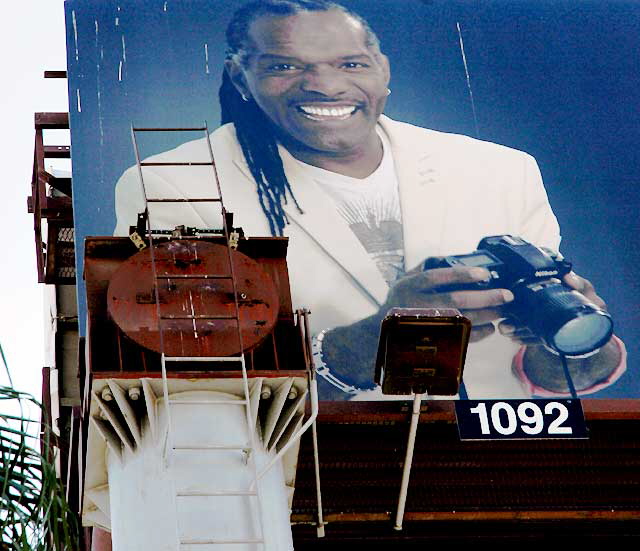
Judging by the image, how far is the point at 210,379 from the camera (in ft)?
52.7

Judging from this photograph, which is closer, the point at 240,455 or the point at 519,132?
the point at 240,455

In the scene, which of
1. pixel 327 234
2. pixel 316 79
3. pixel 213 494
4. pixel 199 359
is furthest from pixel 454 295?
pixel 213 494

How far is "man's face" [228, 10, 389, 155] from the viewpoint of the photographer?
1171 inches

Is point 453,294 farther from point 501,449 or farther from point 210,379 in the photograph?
point 210,379

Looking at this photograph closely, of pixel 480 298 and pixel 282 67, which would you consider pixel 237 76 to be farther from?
pixel 480 298

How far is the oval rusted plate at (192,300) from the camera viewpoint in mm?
16250

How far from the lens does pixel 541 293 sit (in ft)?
92.0

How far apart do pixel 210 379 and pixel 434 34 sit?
640 inches

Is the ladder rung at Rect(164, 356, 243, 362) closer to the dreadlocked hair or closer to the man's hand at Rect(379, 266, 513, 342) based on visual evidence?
the man's hand at Rect(379, 266, 513, 342)

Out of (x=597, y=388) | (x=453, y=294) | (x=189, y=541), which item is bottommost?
(x=189, y=541)

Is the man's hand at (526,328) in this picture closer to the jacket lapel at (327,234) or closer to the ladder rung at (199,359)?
the jacket lapel at (327,234)

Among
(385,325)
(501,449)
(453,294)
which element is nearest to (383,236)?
(453,294)

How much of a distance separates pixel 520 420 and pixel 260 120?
11.9 meters

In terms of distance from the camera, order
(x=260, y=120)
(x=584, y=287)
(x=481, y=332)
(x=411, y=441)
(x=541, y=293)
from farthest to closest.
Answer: (x=260, y=120) < (x=584, y=287) < (x=541, y=293) < (x=481, y=332) < (x=411, y=441)
